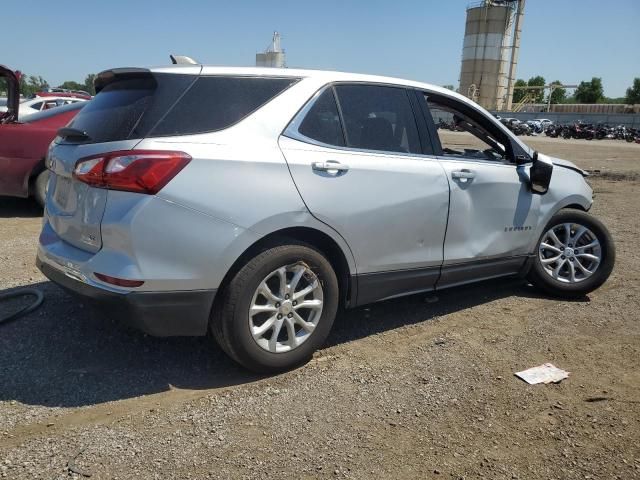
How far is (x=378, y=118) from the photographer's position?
3.66 metres

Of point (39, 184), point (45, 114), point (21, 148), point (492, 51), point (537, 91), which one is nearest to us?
point (21, 148)

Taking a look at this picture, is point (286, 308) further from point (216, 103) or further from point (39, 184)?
point (39, 184)

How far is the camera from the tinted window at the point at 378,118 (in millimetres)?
3492

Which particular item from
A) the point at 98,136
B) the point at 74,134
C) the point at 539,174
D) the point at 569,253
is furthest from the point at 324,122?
the point at 569,253

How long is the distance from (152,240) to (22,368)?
1301mm

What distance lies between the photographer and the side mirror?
444 cm

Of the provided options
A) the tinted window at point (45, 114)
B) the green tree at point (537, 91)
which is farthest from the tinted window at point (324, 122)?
the green tree at point (537, 91)

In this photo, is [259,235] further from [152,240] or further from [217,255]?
[152,240]

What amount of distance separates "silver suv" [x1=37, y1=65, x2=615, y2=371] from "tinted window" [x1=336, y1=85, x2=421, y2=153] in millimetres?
12

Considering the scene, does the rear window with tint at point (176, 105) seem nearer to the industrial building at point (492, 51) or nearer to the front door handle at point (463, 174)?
the front door handle at point (463, 174)

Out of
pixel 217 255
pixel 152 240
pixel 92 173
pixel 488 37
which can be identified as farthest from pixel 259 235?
pixel 488 37

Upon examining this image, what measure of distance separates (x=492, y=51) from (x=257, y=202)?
88.0 m

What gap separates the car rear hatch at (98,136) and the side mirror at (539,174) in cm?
287

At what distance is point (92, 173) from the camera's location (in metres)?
2.82
